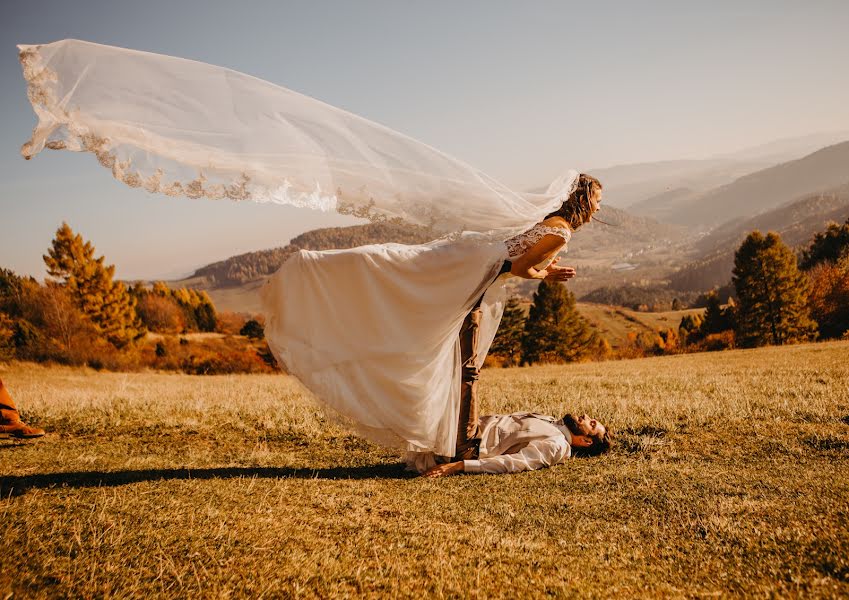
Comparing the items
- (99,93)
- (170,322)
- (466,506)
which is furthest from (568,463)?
(170,322)

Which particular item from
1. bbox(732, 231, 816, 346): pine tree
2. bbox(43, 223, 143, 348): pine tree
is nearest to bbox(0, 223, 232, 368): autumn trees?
bbox(43, 223, 143, 348): pine tree

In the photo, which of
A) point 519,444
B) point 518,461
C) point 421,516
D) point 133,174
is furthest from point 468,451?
point 133,174

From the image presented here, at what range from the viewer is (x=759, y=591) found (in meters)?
2.95

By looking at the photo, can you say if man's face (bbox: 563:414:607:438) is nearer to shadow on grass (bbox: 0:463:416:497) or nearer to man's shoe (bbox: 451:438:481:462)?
man's shoe (bbox: 451:438:481:462)

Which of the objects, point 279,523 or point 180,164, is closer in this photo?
point 279,523

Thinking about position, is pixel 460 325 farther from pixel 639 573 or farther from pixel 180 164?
pixel 180 164

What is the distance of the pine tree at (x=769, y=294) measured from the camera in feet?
147

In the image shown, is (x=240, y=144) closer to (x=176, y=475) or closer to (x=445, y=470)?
(x=176, y=475)

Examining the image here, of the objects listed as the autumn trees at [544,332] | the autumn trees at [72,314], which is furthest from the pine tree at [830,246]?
the autumn trees at [72,314]

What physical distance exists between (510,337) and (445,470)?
5599 cm

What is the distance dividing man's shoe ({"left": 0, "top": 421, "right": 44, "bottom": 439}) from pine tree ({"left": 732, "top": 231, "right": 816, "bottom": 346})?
5073 centimetres

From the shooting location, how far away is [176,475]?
17.4 feet

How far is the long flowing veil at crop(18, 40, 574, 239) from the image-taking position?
4.93m

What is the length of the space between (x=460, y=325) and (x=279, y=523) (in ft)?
8.88
